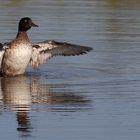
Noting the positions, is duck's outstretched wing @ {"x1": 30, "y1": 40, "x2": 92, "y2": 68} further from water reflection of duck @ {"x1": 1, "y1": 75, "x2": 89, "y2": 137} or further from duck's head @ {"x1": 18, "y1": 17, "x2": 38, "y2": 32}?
water reflection of duck @ {"x1": 1, "y1": 75, "x2": 89, "y2": 137}

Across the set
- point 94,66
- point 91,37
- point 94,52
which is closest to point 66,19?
point 91,37

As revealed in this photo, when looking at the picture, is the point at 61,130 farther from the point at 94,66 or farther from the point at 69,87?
the point at 94,66

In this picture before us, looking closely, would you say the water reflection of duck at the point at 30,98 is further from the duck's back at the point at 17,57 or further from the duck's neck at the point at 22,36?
the duck's neck at the point at 22,36

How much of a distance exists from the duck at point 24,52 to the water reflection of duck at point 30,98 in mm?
1066

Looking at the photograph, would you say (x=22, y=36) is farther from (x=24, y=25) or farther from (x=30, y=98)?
(x=30, y=98)

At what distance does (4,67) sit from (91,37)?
4518 millimetres

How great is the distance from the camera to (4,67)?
17656mm

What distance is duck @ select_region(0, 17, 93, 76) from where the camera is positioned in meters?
17.5

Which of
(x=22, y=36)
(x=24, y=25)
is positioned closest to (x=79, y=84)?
(x=22, y=36)

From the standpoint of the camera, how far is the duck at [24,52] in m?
17.5

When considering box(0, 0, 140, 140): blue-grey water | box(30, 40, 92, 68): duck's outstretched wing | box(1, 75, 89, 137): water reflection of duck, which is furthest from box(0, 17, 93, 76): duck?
box(1, 75, 89, 137): water reflection of duck

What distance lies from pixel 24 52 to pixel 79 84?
199 centimetres

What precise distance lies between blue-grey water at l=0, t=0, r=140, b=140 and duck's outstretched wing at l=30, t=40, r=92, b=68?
21 cm

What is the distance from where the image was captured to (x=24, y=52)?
688 inches
